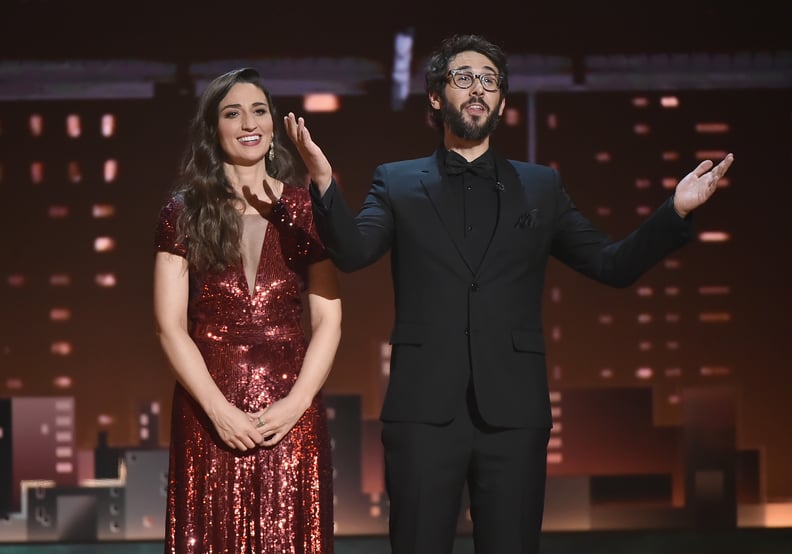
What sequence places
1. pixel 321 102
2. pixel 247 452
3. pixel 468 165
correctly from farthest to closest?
pixel 321 102
pixel 247 452
pixel 468 165

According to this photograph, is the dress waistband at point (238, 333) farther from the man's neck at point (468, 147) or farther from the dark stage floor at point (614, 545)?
the dark stage floor at point (614, 545)

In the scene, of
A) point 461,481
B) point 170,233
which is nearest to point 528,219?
point 461,481

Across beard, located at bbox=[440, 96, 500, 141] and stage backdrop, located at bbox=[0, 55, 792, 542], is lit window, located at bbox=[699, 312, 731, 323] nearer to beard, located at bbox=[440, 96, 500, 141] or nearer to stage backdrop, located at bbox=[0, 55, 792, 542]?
stage backdrop, located at bbox=[0, 55, 792, 542]

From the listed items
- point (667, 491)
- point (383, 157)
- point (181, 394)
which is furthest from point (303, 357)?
point (667, 491)

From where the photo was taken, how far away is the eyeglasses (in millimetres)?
2355

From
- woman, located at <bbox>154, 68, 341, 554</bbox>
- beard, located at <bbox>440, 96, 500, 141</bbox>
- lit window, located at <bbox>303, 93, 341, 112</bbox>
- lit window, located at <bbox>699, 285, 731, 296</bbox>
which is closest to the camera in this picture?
beard, located at <bbox>440, 96, 500, 141</bbox>

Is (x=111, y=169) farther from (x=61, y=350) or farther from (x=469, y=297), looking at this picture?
(x=469, y=297)

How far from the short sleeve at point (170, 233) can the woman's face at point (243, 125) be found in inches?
7.5

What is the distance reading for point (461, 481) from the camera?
7.43 feet

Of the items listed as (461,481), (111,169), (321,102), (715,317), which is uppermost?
(321,102)

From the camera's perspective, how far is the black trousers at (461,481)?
7.33 ft

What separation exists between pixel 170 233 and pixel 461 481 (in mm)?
903

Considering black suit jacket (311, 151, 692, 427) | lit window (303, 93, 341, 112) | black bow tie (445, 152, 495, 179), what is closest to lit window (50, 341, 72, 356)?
lit window (303, 93, 341, 112)

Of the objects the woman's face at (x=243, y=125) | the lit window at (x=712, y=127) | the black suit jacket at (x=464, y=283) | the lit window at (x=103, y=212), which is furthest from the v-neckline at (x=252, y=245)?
the lit window at (x=712, y=127)
